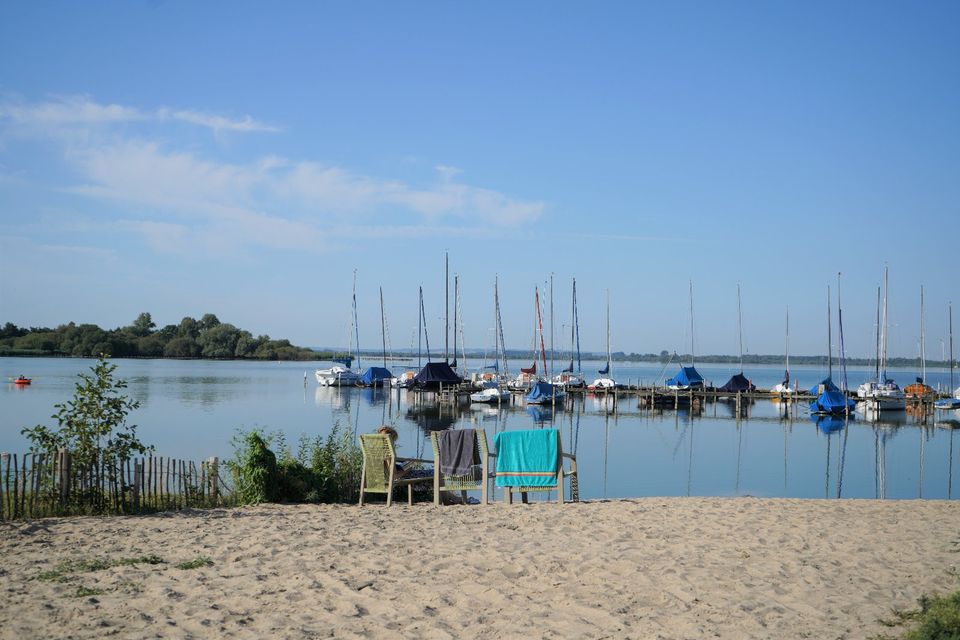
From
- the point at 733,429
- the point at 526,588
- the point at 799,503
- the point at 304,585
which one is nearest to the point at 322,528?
the point at 304,585

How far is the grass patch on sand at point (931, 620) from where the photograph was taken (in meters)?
5.87

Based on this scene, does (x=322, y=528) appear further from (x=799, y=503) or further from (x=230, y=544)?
(x=799, y=503)

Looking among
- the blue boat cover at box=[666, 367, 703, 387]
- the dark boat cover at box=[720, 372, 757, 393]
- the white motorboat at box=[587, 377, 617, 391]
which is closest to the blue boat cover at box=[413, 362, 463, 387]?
the white motorboat at box=[587, 377, 617, 391]

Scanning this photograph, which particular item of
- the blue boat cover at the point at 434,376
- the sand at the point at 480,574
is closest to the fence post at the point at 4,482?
the sand at the point at 480,574

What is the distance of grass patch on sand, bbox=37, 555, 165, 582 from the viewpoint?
7332 mm

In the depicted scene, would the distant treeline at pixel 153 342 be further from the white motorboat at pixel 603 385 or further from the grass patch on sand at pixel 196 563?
the grass patch on sand at pixel 196 563

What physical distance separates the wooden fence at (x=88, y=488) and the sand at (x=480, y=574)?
2.59ft

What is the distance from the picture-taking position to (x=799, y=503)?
12727 mm

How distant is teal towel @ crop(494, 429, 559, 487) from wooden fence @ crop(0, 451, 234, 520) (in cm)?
419

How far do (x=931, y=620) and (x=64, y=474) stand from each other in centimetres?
994

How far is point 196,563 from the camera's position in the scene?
25.9ft

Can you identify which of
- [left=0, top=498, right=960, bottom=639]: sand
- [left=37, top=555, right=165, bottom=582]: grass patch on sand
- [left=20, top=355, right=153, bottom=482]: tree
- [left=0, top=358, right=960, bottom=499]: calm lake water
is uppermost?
[left=20, top=355, right=153, bottom=482]: tree

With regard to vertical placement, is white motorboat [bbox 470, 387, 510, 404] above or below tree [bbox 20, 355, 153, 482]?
below

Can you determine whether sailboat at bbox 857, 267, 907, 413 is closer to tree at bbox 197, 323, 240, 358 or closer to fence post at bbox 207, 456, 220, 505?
fence post at bbox 207, 456, 220, 505
